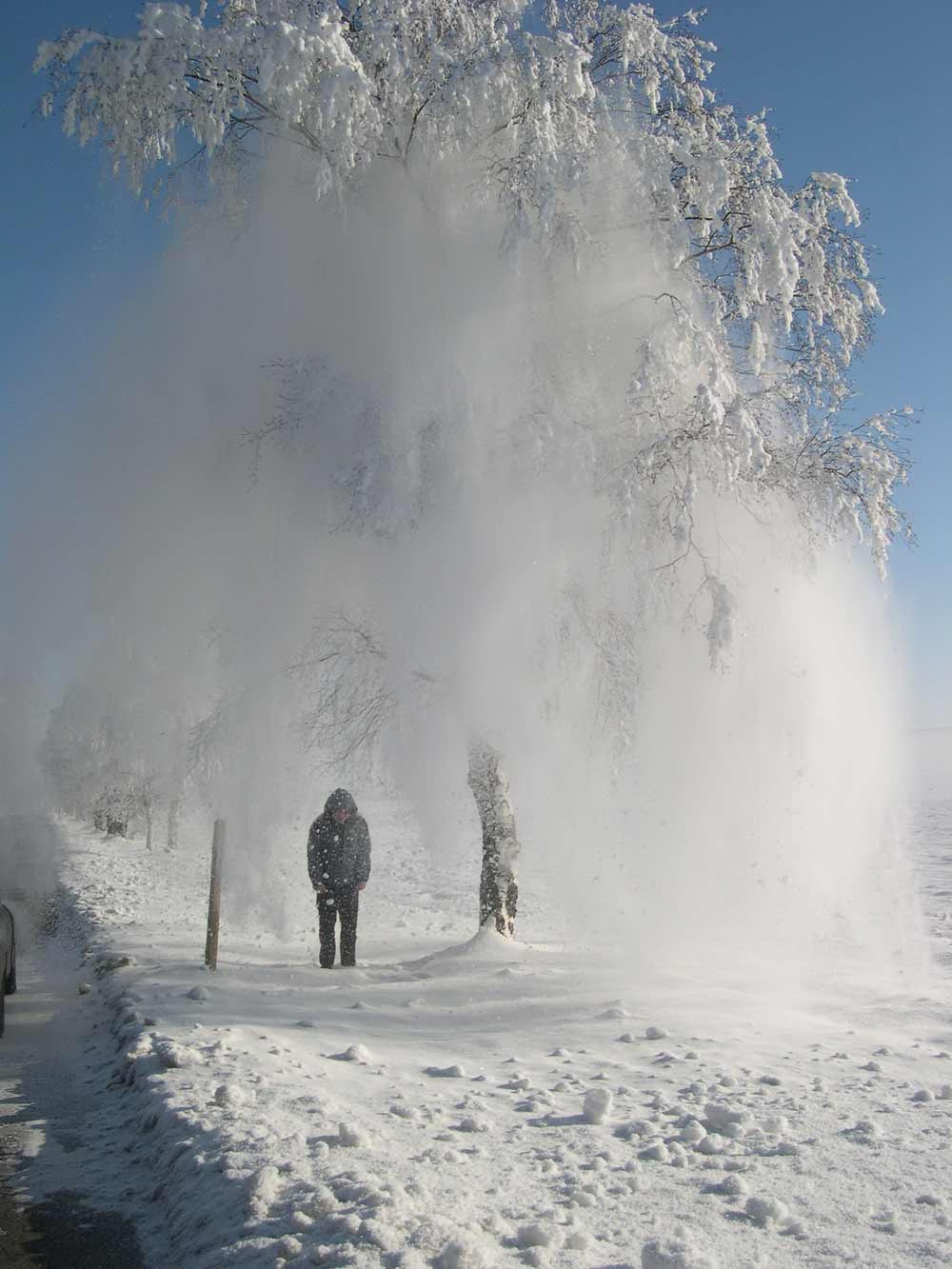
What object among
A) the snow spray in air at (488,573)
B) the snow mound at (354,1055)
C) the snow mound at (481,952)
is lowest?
the snow mound at (354,1055)

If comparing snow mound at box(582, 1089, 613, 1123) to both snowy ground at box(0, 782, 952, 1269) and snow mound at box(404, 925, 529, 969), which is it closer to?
snowy ground at box(0, 782, 952, 1269)

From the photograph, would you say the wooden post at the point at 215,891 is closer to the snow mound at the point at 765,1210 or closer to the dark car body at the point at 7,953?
the dark car body at the point at 7,953

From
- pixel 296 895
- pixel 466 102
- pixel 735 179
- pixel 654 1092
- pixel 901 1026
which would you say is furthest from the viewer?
pixel 296 895

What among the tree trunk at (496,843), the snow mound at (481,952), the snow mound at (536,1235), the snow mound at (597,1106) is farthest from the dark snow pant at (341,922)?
the snow mound at (536,1235)

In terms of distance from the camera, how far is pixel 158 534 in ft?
31.6

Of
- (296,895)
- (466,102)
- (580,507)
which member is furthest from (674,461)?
(296,895)

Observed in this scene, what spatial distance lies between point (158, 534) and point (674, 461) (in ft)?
16.4

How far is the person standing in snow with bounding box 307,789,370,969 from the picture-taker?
9.18 m

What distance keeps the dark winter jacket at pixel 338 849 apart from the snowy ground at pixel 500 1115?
0.84 m

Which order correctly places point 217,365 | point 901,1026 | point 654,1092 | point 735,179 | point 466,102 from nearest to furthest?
point 654,1092
point 901,1026
point 466,102
point 735,179
point 217,365

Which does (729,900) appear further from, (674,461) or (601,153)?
(601,153)

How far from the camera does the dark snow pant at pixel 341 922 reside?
30.3ft

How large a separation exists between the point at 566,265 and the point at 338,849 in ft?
19.0

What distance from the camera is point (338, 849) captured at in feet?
30.2
